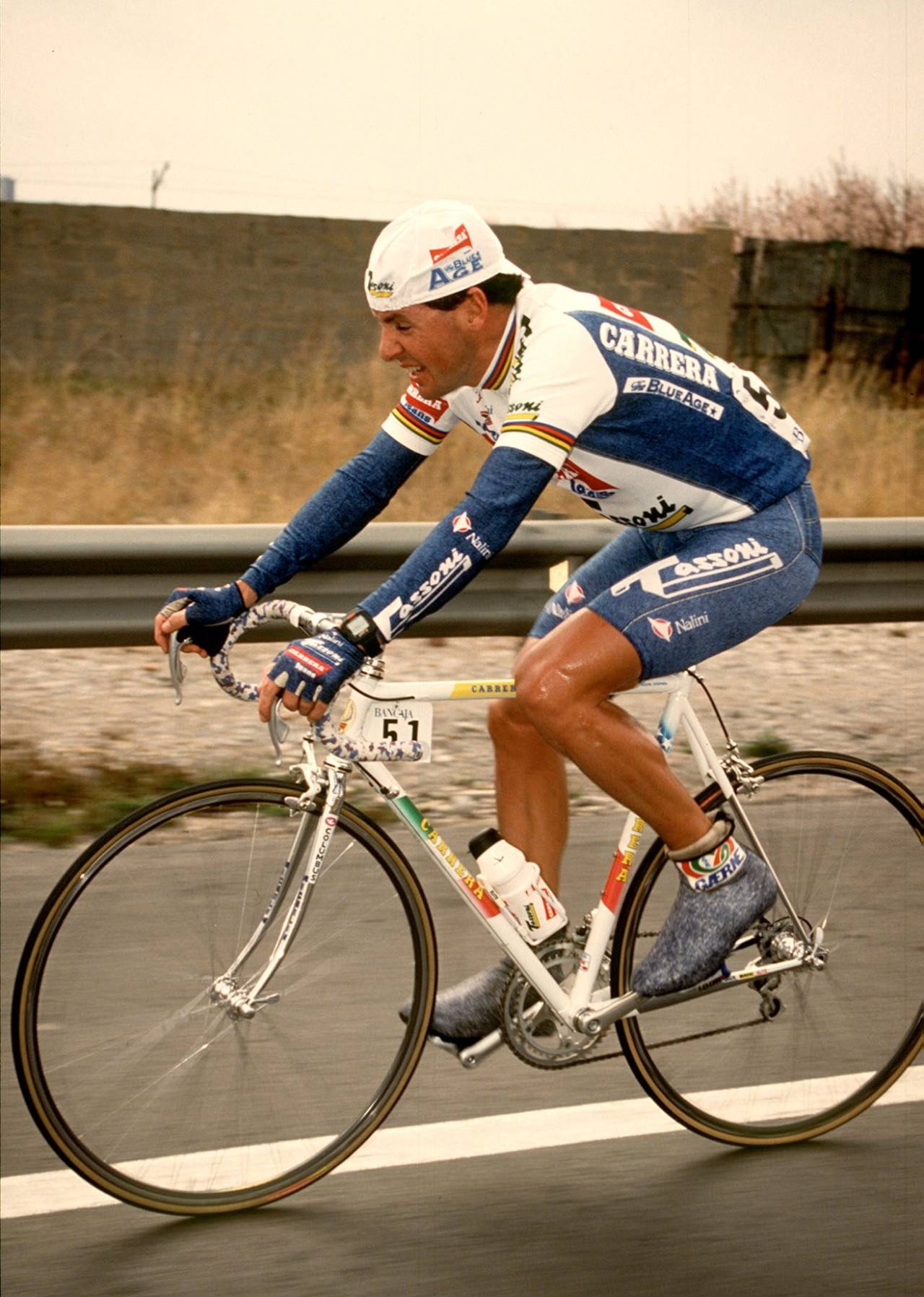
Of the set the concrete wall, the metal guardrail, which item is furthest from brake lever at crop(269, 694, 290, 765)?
the concrete wall

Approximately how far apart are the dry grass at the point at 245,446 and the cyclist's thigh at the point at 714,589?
667 centimetres

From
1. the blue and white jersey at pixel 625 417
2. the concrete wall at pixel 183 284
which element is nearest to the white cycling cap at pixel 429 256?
the blue and white jersey at pixel 625 417

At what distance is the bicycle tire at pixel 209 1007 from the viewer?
3254 mm

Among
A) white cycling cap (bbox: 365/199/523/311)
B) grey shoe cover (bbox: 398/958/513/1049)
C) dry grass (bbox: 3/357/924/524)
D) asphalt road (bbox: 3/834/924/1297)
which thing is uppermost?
white cycling cap (bbox: 365/199/523/311)

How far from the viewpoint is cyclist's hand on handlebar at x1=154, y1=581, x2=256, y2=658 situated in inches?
137

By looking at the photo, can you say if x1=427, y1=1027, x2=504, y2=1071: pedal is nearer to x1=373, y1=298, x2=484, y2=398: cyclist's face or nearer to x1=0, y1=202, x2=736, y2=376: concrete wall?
x1=373, y1=298, x2=484, y2=398: cyclist's face

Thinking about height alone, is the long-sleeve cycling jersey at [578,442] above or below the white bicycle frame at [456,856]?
above

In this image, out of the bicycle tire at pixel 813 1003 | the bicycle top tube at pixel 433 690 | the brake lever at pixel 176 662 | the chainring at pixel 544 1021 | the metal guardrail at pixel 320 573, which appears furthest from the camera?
the metal guardrail at pixel 320 573

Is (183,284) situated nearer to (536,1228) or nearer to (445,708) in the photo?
(445,708)

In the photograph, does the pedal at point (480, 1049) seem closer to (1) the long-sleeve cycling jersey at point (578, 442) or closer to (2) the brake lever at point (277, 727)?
(2) the brake lever at point (277, 727)

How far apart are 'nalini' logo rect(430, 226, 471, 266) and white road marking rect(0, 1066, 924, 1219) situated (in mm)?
1853

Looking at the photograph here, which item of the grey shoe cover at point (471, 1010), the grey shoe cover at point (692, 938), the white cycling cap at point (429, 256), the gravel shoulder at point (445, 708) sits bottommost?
the gravel shoulder at point (445, 708)

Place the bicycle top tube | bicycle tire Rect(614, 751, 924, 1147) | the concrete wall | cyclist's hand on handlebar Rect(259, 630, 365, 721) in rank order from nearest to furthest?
cyclist's hand on handlebar Rect(259, 630, 365, 721) → the bicycle top tube → bicycle tire Rect(614, 751, 924, 1147) → the concrete wall

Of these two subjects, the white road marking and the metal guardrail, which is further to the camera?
the metal guardrail
